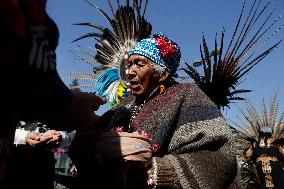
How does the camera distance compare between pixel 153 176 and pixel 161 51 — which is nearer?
pixel 153 176

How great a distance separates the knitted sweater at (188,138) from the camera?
75.2 inches

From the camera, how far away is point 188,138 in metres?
2.08

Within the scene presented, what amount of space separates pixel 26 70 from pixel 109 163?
3.06 ft

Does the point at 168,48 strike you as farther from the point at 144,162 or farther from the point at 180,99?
the point at 144,162

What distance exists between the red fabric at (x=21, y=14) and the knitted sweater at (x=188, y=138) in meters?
1.29

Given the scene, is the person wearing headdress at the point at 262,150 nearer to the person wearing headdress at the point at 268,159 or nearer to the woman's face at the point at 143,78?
the person wearing headdress at the point at 268,159

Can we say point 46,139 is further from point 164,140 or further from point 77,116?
point 77,116

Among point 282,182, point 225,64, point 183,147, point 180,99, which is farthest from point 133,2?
point 282,182

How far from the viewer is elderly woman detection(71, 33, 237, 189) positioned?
5.60 feet

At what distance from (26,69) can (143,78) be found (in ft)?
6.72

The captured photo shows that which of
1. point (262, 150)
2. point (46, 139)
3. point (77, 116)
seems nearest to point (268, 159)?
point (262, 150)

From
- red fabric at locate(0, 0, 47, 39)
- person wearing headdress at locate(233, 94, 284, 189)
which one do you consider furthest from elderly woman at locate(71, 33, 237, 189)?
person wearing headdress at locate(233, 94, 284, 189)

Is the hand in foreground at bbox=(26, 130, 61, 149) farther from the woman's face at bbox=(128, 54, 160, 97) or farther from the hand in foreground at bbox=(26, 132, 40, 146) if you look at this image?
the woman's face at bbox=(128, 54, 160, 97)

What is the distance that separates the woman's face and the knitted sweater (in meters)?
0.27
